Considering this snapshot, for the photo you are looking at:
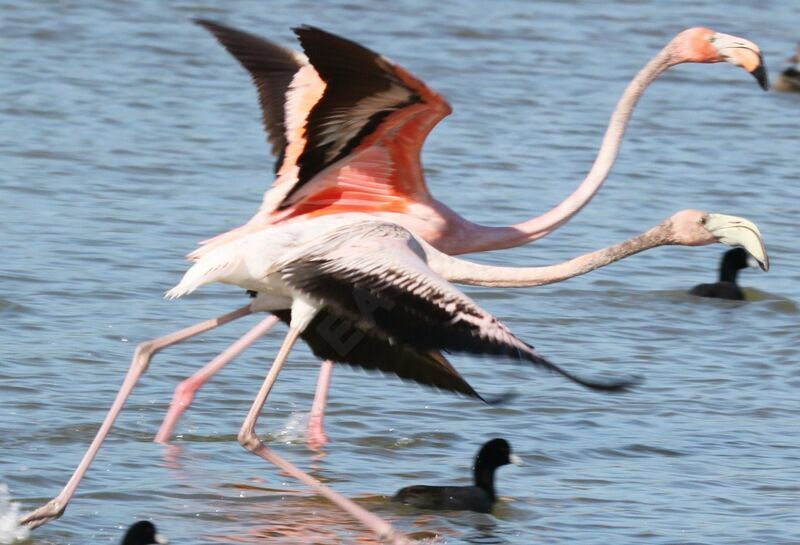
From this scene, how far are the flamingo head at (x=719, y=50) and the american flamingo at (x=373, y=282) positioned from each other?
113 cm

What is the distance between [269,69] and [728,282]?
431 cm

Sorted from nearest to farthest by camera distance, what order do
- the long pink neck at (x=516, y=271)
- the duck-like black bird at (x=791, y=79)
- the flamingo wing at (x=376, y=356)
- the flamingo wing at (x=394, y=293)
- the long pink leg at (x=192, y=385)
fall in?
the flamingo wing at (x=394, y=293) < the long pink neck at (x=516, y=271) < the flamingo wing at (x=376, y=356) < the long pink leg at (x=192, y=385) < the duck-like black bird at (x=791, y=79)

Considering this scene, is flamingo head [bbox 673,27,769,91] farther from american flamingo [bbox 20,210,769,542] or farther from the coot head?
the coot head

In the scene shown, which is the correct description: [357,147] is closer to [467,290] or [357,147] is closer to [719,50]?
[719,50]

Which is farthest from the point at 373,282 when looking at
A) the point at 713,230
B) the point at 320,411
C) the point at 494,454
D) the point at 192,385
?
the point at 192,385

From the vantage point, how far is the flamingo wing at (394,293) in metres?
6.41

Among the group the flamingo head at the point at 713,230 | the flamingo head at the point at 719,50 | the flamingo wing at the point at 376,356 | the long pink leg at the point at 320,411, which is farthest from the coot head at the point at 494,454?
the flamingo head at the point at 719,50

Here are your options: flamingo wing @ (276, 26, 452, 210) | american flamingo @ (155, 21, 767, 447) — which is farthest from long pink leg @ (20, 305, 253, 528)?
flamingo wing @ (276, 26, 452, 210)

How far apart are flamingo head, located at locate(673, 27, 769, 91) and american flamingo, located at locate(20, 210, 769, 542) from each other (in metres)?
1.13

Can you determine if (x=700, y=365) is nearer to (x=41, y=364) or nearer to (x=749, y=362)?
(x=749, y=362)

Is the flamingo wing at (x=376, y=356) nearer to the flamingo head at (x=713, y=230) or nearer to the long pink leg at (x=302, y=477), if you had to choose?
the long pink leg at (x=302, y=477)

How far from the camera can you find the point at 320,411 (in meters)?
8.63

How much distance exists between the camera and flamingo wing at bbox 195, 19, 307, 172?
8469 millimetres

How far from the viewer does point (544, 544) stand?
24.0ft
